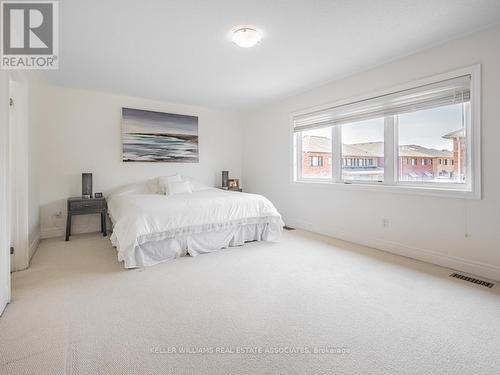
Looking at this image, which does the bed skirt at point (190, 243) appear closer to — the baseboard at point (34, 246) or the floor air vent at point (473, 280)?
the baseboard at point (34, 246)

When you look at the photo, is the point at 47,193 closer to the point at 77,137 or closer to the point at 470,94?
the point at 77,137

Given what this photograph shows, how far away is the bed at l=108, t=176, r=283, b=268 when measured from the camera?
2.82 meters

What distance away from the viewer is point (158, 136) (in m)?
4.93

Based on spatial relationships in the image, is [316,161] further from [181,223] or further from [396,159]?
[181,223]

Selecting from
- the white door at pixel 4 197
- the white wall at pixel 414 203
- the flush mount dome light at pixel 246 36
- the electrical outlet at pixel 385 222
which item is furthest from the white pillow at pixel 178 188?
the electrical outlet at pixel 385 222

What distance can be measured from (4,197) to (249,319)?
2.07 metres

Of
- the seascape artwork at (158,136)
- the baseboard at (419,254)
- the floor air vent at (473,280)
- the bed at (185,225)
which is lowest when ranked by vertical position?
the floor air vent at (473,280)

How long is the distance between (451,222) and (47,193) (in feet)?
18.0

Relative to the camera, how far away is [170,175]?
5.05 meters

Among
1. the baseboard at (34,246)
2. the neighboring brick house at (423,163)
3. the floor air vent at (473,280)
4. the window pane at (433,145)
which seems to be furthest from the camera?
the baseboard at (34,246)

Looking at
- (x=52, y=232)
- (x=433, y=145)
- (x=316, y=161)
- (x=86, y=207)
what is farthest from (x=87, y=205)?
(x=433, y=145)

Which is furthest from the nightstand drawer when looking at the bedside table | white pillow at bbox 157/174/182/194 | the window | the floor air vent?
the floor air vent

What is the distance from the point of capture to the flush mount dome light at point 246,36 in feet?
8.13

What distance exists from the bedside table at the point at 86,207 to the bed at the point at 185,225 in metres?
0.48
